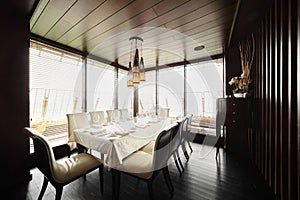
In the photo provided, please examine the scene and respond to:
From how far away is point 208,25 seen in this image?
6.82ft

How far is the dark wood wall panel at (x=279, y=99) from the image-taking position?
116cm

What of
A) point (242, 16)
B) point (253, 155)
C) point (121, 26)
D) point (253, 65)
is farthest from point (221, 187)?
point (121, 26)

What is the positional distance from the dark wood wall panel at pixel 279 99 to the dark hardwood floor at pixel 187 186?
1.03ft

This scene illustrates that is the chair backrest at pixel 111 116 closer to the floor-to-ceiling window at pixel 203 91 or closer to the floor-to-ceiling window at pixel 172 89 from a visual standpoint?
the floor-to-ceiling window at pixel 172 89

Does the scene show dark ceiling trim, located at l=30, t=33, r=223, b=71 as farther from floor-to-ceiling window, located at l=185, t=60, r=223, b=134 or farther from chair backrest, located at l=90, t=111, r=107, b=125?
chair backrest, located at l=90, t=111, r=107, b=125

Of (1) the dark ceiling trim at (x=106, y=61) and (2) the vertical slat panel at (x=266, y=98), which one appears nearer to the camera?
(2) the vertical slat panel at (x=266, y=98)

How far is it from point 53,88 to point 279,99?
12.2 ft

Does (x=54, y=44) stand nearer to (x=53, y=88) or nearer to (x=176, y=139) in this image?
(x=53, y=88)

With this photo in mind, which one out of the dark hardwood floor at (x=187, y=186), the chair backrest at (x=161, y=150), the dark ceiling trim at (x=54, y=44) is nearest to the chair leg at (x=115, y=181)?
the dark hardwood floor at (x=187, y=186)

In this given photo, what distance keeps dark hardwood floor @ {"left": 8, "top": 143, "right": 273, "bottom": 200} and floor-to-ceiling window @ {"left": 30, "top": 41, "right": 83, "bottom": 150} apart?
36.6 inches

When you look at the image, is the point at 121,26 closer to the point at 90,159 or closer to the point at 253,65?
the point at 90,159

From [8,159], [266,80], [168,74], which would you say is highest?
[168,74]

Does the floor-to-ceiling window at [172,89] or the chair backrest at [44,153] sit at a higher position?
the floor-to-ceiling window at [172,89]

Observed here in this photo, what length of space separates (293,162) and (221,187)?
97 centimetres
